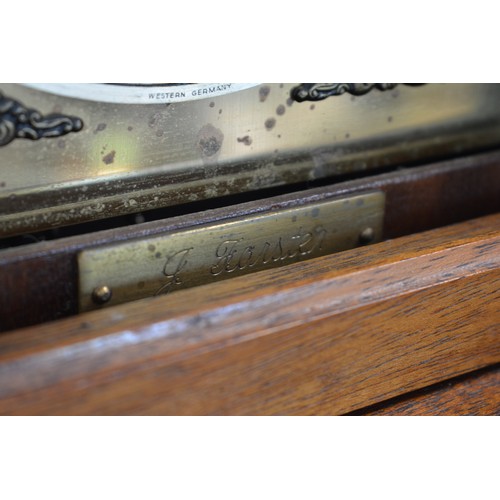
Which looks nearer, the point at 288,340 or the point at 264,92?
the point at 288,340

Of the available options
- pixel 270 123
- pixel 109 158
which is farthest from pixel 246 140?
pixel 109 158

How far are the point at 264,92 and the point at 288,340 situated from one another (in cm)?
23

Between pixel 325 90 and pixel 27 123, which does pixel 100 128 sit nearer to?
pixel 27 123

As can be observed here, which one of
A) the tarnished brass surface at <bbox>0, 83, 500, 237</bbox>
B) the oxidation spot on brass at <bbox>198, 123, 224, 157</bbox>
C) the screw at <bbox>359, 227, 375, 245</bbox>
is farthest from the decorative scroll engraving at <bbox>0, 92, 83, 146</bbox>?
the screw at <bbox>359, 227, 375, 245</bbox>

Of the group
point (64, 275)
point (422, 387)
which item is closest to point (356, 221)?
point (422, 387)

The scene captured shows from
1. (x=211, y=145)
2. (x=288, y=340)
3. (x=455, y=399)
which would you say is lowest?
(x=455, y=399)

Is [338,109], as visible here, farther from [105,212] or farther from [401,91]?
[105,212]

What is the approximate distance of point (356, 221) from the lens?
0.83 metres

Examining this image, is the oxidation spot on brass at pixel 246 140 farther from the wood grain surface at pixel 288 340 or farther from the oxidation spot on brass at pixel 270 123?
the wood grain surface at pixel 288 340

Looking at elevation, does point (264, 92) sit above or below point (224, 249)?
above

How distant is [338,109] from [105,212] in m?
0.24

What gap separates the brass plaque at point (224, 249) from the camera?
71 cm

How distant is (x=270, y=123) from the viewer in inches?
31.8
